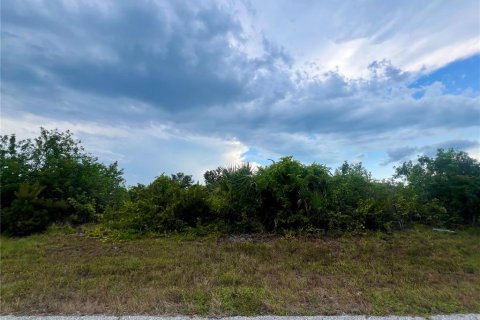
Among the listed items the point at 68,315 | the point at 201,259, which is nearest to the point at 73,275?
the point at 68,315

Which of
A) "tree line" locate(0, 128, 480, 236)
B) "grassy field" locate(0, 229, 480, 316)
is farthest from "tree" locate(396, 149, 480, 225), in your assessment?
"grassy field" locate(0, 229, 480, 316)

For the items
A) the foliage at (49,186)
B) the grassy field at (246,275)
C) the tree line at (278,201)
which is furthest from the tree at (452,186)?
the foliage at (49,186)

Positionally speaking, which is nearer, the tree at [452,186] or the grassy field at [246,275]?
the grassy field at [246,275]

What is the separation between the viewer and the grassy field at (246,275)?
3809mm

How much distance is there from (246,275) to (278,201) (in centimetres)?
277

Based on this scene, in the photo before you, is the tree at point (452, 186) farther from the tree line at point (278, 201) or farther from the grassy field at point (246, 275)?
the grassy field at point (246, 275)

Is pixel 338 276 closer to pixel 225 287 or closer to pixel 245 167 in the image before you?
pixel 225 287

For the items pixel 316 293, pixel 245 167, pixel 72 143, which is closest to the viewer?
pixel 316 293

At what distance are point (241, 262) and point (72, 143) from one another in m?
8.39

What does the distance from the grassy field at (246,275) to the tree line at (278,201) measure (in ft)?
1.68

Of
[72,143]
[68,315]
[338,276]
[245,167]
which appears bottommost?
[68,315]

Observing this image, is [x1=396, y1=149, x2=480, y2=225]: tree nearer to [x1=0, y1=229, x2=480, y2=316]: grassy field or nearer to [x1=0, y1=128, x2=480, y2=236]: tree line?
[x1=0, y1=128, x2=480, y2=236]: tree line

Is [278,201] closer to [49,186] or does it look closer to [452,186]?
[452,186]

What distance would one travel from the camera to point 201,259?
5.74 meters
